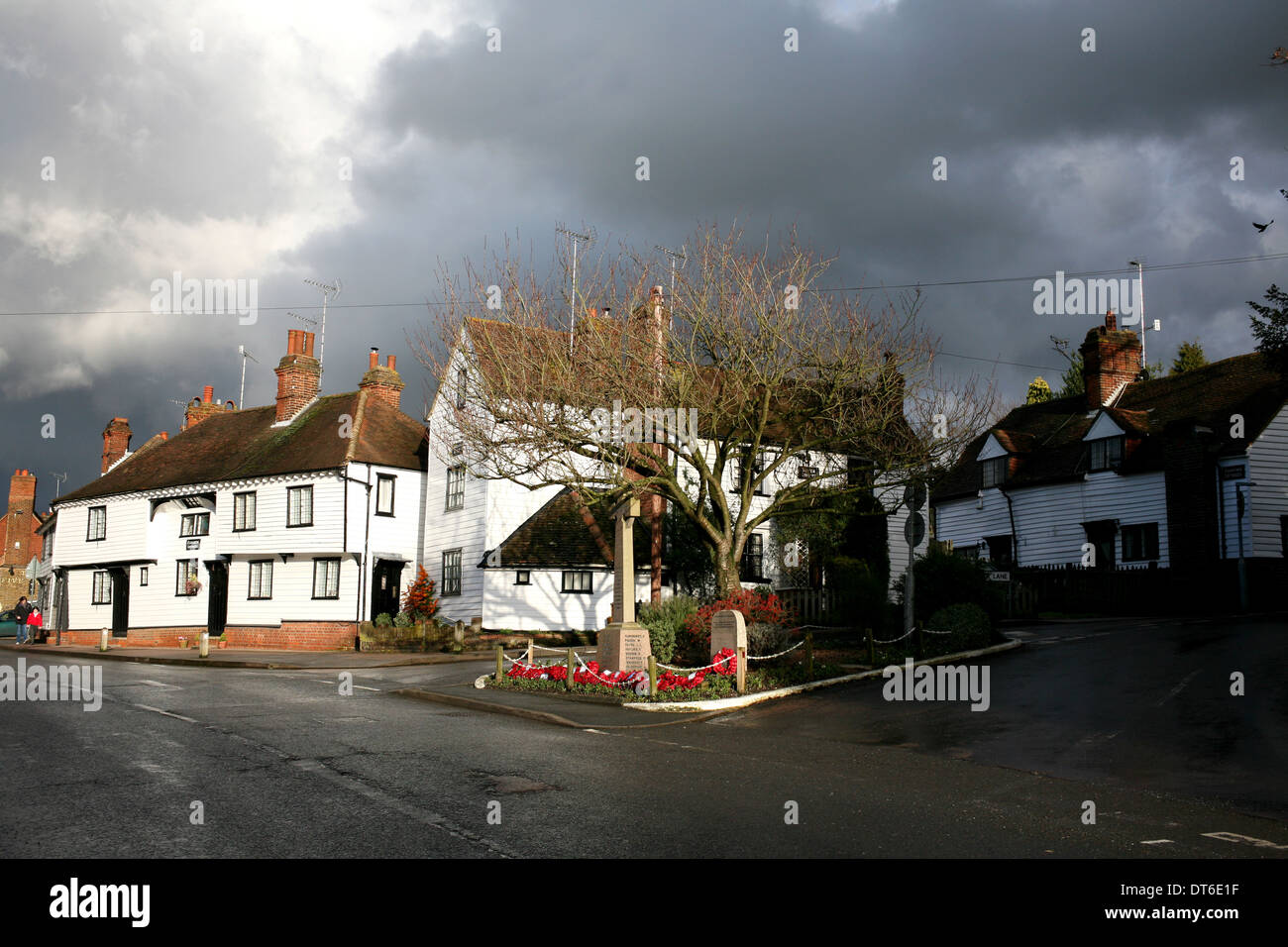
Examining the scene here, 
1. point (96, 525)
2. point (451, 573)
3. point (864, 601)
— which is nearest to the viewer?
point (864, 601)

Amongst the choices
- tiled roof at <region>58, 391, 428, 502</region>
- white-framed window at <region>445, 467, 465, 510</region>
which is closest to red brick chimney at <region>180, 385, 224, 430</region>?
tiled roof at <region>58, 391, 428, 502</region>

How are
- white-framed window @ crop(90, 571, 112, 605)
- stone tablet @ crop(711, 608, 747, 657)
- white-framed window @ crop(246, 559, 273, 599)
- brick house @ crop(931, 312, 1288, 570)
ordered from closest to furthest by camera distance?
1. stone tablet @ crop(711, 608, 747, 657)
2. brick house @ crop(931, 312, 1288, 570)
3. white-framed window @ crop(246, 559, 273, 599)
4. white-framed window @ crop(90, 571, 112, 605)

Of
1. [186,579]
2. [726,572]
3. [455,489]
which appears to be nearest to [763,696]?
[726,572]

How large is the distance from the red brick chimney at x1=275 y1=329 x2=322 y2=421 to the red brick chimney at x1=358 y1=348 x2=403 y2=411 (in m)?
2.91

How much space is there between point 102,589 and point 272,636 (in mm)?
11830

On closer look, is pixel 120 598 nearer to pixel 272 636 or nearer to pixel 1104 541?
pixel 272 636

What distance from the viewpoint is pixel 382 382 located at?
4097 centimetres

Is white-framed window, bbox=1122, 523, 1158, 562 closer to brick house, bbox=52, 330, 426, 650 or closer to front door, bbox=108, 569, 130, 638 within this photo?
brick house, bbox=52, 330, 426, 650

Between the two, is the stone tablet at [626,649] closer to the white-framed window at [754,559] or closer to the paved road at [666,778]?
the paved road at [666,778]

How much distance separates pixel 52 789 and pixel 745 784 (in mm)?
6632

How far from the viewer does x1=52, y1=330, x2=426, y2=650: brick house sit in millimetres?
36125

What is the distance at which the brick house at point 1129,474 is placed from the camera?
33.5 meters

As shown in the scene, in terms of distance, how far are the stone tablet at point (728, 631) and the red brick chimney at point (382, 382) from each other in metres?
24.5
